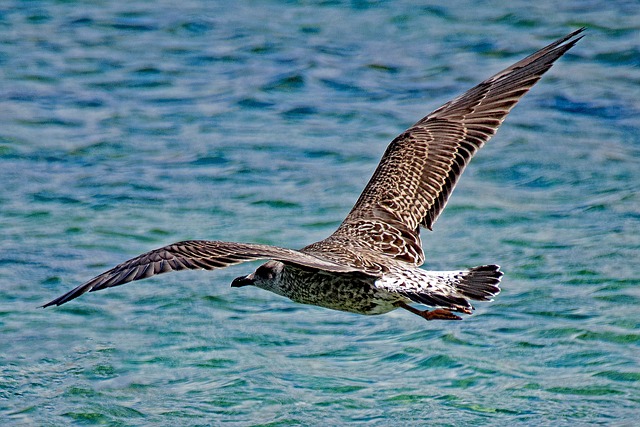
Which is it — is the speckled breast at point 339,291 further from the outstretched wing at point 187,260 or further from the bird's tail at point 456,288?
the outstretched wing at point 187,260

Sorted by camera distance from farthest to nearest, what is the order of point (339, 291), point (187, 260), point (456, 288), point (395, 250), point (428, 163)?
point (428, 163) < point (395, 250) < point (339, 291) < point (456, 288) < point (187, 260)

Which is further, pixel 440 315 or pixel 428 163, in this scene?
pixel 428 163

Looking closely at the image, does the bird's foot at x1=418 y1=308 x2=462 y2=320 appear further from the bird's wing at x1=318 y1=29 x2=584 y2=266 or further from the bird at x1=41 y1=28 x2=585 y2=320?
the bird's wing at x1=318 y1=29 x2=584 y2=266

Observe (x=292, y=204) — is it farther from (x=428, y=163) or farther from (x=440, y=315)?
(x=440, y=315)

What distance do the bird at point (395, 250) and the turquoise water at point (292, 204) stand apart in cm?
99

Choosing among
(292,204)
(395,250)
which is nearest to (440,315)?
(395,250)

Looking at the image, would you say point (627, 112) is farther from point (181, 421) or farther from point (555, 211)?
point (181, 421)

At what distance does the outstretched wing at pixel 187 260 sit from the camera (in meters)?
5.14

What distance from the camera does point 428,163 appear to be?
712 cm

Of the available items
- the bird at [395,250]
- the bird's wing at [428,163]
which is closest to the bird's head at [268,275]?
the bird at [395,250]

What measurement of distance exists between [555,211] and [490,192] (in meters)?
0.63

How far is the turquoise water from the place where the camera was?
7297mm

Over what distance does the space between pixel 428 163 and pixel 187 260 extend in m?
2.30

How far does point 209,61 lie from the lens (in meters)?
12.9
